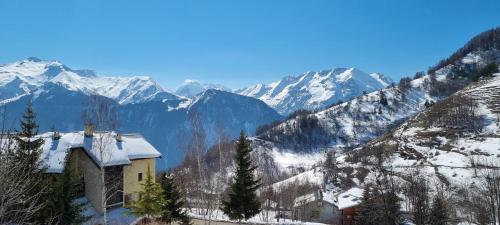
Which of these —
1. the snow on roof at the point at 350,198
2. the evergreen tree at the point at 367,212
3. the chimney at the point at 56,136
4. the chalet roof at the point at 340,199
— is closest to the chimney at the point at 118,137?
the chimney at the point at 56,136

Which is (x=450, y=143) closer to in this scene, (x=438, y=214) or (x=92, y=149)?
(x=438, y=214)

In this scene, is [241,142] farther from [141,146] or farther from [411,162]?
[411,162]

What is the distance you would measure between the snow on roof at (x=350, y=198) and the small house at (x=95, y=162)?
4748 centimetres

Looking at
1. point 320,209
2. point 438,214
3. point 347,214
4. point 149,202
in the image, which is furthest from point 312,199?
point 149,202

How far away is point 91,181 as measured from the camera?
33.9 metres

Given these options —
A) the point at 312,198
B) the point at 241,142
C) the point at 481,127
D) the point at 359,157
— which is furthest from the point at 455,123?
the point at 241,142

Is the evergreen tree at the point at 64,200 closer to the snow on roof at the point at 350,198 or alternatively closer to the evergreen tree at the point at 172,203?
the evergreen tree at the point at 172,203

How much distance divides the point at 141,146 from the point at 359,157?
12548 centimetres

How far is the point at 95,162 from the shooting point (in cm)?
3328

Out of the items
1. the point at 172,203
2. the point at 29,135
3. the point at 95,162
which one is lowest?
the point at 172,203

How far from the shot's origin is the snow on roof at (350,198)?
7512 centimetres

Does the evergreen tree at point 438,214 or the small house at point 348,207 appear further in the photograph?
the small house at point 348,207

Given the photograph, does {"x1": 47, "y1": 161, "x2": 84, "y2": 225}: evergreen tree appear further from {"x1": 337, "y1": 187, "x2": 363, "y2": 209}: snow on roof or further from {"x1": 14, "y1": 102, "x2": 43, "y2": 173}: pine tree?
{"x1": 337, "y1": 187, "x2": 363, "y2": 209}: snow on roof

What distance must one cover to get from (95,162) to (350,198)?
58970 mm
